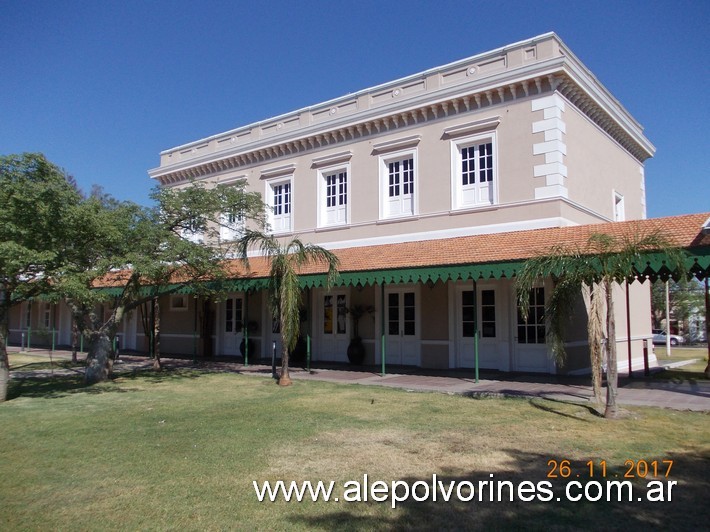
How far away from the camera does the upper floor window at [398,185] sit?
16.4 m

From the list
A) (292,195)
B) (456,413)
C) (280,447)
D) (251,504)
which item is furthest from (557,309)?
(292,195)

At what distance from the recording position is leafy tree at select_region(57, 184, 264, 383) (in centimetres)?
1122

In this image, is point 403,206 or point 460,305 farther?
point 403,206

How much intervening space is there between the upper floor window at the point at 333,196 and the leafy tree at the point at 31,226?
8.69 m

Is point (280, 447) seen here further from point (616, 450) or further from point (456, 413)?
point (616, 450)

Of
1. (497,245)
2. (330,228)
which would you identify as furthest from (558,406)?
(330,228)

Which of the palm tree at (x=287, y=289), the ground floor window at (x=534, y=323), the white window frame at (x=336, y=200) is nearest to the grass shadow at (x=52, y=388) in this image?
the palm tree at (x=287, y=289)

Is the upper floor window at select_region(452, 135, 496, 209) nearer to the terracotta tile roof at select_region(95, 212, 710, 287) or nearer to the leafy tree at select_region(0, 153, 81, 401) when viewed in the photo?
the terracotta tile roof at select_region(95, 212, 710, 287)

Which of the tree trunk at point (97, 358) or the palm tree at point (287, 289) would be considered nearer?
the palm tree at point (287, 289)

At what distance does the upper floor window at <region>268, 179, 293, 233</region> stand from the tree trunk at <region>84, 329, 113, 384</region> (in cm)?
756

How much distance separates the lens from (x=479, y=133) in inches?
593

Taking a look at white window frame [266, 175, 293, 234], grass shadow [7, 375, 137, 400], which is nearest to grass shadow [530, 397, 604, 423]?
grass shadow [7, 375, 137, 400]

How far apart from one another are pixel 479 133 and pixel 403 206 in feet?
10.2
